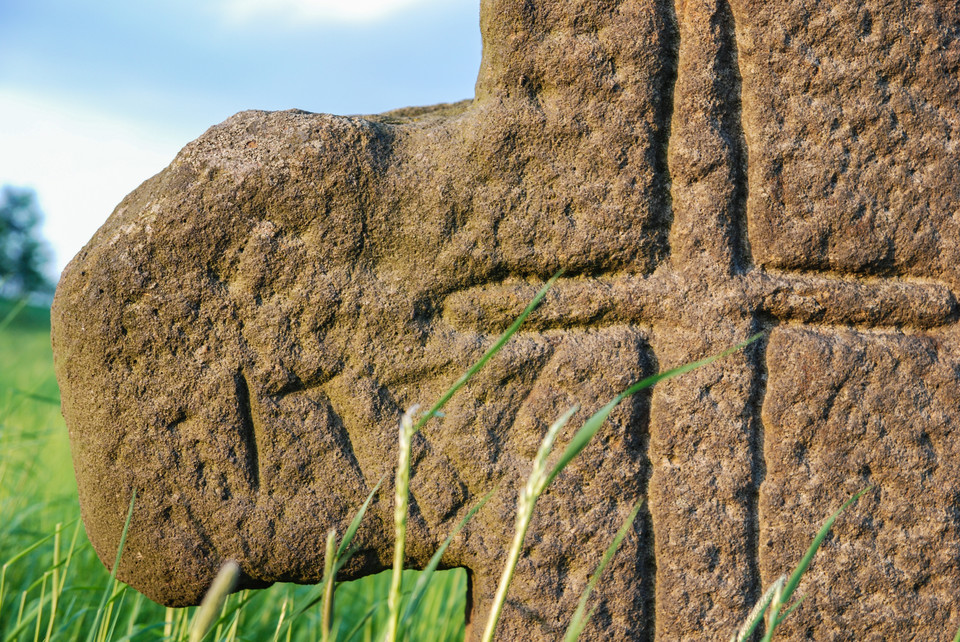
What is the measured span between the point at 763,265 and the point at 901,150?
287 millimetres

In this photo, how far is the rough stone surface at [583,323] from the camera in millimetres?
1181

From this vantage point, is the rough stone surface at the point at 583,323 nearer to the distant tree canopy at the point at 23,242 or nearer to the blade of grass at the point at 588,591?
the blade of grass at the point at 588,591

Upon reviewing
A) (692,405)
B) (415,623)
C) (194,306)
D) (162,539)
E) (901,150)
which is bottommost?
(415,623)

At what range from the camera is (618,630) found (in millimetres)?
1206

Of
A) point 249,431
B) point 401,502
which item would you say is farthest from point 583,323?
point 401,502

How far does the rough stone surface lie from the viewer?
1.18 meters

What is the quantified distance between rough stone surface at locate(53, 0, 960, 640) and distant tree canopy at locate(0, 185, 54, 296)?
72.0 feet

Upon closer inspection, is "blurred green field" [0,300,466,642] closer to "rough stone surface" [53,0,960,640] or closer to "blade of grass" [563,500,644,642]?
"rough stone surface" [53,0,960,640]

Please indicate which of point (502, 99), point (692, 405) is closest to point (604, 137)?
point (502, 99)

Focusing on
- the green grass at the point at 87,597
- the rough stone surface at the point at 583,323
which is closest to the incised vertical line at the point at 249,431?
the rough stone surface at the point at 583,323

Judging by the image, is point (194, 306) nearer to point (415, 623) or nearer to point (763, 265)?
point (763, 265)

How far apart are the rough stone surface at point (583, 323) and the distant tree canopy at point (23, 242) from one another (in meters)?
22.0

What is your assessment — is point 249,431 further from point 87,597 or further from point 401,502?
point 87,597

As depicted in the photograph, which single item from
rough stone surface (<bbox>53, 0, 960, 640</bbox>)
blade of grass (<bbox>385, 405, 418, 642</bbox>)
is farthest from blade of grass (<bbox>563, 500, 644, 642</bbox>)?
rough stone surface (<bbox>53, 0, 960, 640</bbox>)
